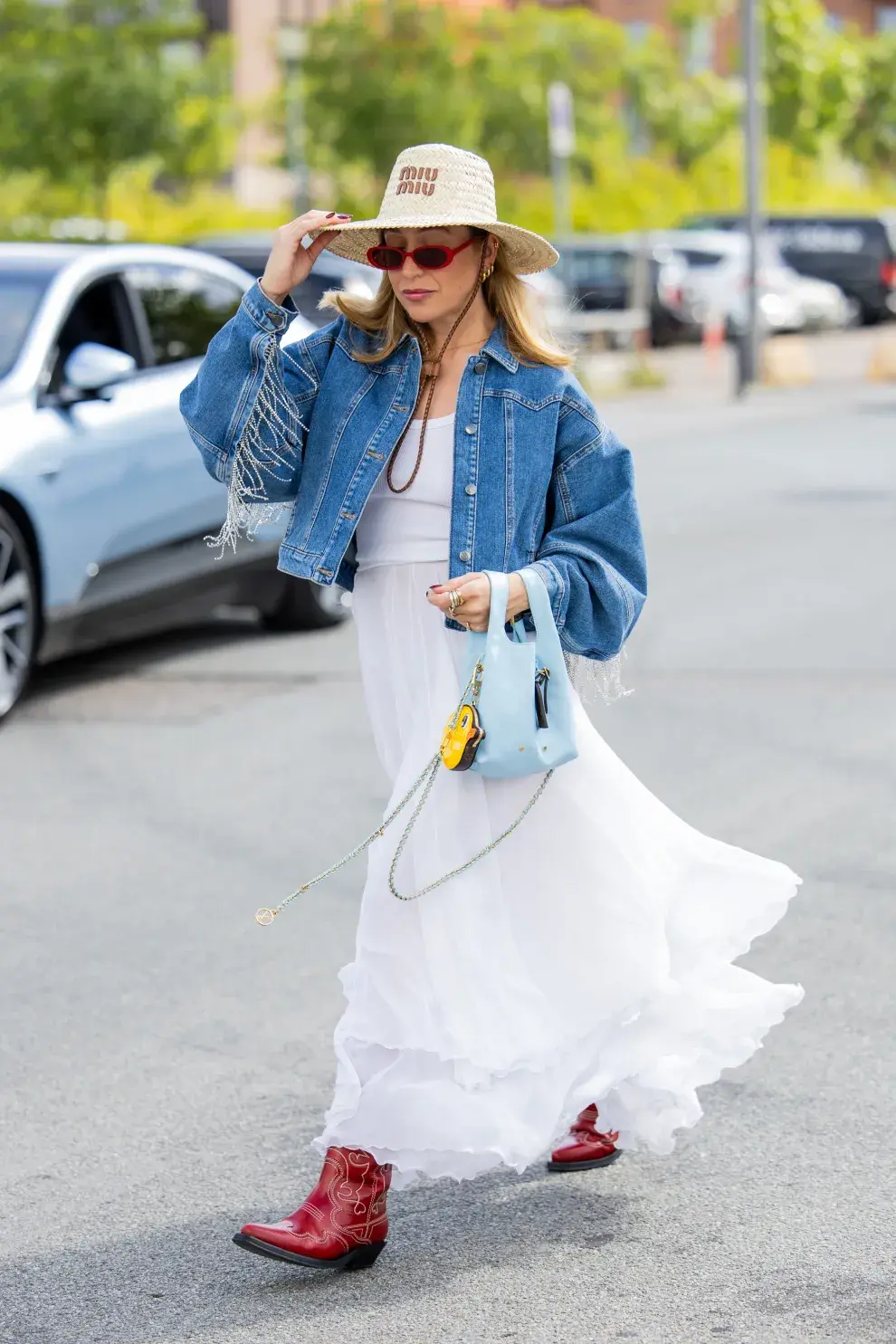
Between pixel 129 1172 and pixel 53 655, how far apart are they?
4.30m

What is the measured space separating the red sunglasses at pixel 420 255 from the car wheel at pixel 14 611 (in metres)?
4.28

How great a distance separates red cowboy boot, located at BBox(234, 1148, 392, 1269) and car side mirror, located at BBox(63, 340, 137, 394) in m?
4.99

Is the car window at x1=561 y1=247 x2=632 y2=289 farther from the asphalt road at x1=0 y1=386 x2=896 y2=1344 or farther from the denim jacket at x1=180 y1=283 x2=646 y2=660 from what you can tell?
the denim jacket at x1=180 y1=283 x2=646 y2=660

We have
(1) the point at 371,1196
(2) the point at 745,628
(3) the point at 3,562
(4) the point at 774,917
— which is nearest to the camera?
(1) the point at 371,1196

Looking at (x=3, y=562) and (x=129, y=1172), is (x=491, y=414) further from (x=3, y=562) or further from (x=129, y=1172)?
(x=3, y=562)

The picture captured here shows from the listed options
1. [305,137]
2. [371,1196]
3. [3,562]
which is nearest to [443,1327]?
[371,1196]

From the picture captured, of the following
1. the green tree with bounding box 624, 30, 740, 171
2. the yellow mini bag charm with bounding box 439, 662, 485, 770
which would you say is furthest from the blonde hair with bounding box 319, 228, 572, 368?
the green tree with bounding box 624, 30, 740, 171

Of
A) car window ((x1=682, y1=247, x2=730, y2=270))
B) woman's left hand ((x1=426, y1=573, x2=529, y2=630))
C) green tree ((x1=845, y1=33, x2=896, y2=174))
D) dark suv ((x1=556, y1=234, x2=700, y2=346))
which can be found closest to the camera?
woman's left hand ((x1=426, y1=573, x2=529, y2=630))

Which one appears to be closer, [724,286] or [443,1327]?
[443,1327]

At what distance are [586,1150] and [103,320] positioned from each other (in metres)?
5.38

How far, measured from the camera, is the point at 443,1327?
336 centimetres

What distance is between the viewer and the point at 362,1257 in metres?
3.59

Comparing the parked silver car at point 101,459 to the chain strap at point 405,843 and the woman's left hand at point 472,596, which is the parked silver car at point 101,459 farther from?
the woman's left hand at point 472,596

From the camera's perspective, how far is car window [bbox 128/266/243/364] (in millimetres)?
8797
